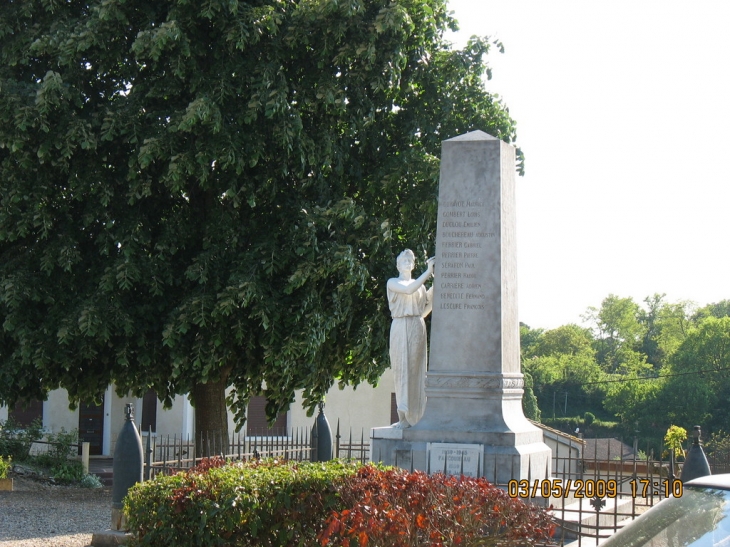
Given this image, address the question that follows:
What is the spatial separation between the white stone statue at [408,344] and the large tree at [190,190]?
10.7 feet

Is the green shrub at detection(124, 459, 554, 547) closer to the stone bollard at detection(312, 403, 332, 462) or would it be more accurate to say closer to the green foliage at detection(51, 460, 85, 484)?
the stone bollard at detection(312, 403, 332, 462)

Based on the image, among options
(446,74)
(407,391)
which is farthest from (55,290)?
(446,74)

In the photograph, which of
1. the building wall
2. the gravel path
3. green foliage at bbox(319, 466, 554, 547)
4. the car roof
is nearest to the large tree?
the gravel path

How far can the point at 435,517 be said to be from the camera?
6.36 m

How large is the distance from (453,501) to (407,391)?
5.26 metres

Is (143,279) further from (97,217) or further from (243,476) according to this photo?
(243,476)

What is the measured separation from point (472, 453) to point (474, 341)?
4.47 feet

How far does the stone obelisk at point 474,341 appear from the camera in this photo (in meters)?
10.7

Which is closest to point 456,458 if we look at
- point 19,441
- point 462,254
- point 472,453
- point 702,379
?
point 472,453

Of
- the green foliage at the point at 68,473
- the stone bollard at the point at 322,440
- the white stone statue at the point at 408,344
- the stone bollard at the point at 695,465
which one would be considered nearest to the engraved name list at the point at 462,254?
the white stone statue at the point at 408,344

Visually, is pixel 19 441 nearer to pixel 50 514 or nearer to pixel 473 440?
pixel 50 514

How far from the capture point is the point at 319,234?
51.9ft

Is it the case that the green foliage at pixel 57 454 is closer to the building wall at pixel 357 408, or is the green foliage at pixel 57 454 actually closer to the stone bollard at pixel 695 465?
the building wall at pixel 357 408

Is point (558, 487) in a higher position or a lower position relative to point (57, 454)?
higher
